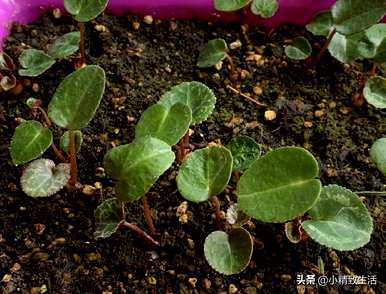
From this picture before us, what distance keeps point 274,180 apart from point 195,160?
0.11 meters

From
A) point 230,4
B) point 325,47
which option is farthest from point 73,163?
point 325,47

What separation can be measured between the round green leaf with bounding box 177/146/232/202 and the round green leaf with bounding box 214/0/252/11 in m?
0.34

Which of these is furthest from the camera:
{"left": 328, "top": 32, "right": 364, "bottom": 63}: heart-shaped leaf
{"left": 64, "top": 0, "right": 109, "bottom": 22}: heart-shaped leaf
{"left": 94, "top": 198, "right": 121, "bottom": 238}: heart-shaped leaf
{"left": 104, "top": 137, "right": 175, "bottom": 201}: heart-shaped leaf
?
{"left": 328, "top": 32, "right": 364, "bottom": 63}: heart-shaped leaf

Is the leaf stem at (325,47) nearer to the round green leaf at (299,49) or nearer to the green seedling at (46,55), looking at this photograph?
the round green leaf at (299,49)

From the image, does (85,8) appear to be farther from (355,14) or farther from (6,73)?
(355,14)

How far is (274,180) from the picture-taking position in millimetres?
802

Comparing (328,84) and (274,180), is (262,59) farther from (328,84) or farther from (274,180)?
(274,180)

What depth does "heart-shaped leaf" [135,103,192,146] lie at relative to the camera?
0.83 meters

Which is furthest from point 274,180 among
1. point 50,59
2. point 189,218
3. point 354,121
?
point 50,59

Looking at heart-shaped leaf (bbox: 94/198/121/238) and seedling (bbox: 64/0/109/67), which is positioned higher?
seedling (bbox: 64/0/109/67)

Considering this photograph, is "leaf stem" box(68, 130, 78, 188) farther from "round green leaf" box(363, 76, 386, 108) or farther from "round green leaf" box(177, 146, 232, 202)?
"round green leaf" box(363, 76, 386, 108)

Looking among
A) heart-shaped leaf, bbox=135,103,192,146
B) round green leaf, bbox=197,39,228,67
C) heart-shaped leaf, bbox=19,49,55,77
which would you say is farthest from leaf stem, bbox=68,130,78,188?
round green leaf, bbox=197,39,228,67

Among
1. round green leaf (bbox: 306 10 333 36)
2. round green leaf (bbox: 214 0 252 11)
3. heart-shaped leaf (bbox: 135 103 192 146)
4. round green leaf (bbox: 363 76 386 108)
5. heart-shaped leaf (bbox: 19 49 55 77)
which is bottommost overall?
round green leaf (bbox: 363 76 386 108)

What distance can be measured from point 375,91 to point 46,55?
23.2 inches
